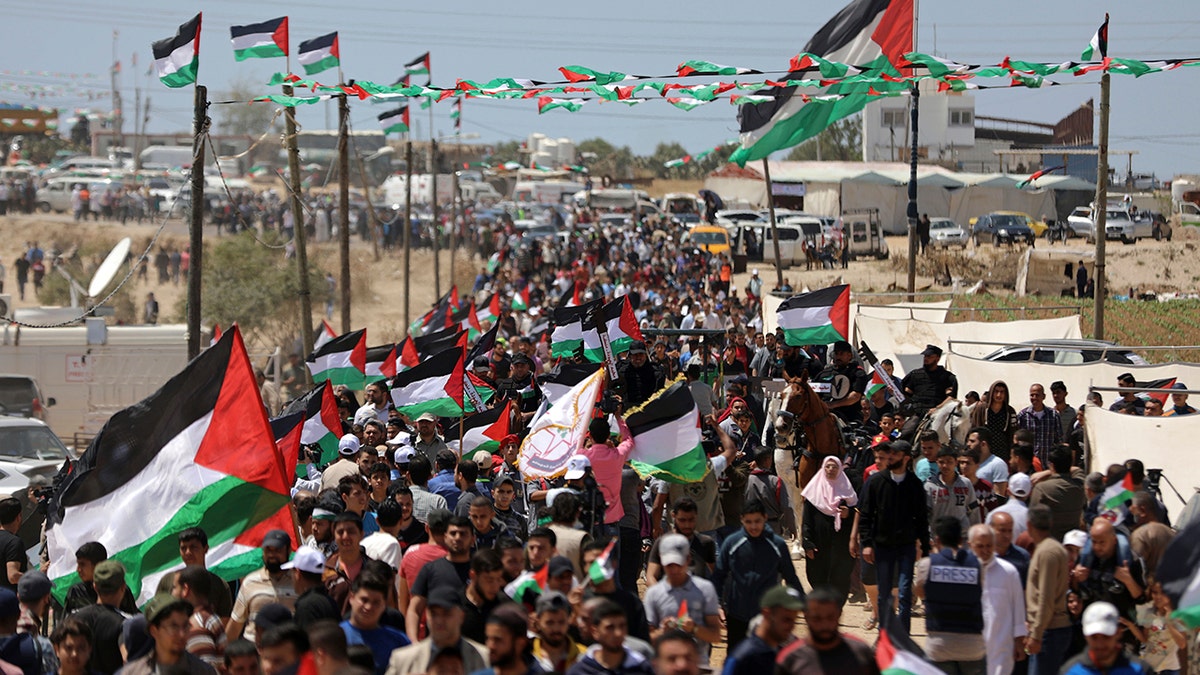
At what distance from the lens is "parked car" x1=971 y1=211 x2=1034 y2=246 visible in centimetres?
4909

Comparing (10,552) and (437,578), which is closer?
(437,578)

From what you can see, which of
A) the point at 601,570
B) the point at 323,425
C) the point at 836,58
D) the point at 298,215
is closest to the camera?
the point at 601,570

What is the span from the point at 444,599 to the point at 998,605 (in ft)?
10.8

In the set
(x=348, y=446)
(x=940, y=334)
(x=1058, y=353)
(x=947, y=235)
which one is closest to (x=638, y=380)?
(x=348, y=446)

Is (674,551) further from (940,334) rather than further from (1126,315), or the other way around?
(1126,315)

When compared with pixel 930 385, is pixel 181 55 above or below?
above

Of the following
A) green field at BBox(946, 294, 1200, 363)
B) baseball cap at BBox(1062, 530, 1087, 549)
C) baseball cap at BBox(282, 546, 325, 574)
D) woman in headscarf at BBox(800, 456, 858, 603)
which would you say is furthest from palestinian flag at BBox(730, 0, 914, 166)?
green field at BBox(946, 294, 1200, 363)

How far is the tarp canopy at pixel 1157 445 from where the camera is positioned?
1227cm

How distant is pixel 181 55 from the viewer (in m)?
18.2

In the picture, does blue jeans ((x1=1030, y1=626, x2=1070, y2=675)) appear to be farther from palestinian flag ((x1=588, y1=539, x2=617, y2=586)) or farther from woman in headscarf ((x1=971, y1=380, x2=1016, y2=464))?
woman in headscarf ((x1=971, y1=380, x2=1016, y2=464))

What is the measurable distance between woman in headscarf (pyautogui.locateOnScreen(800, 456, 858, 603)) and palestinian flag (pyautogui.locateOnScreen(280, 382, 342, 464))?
16.8ft

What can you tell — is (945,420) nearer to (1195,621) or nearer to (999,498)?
(999,498)

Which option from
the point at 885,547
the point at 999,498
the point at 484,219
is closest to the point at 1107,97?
the point at 999,498

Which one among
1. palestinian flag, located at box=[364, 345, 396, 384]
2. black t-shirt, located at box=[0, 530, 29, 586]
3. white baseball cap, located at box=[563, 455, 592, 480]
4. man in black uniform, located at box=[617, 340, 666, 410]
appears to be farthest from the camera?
palestinian flag, located at box=[364, 345, 396, 384]
